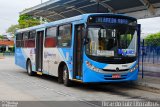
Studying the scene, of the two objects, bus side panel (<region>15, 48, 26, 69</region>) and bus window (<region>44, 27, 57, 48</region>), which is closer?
bus window (<region>44, 27, 57, 48</region>)

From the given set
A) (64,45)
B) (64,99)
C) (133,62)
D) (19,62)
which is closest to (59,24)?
(64,45)

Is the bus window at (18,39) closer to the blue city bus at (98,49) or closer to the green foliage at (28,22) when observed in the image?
the blue city bus at (98,49)

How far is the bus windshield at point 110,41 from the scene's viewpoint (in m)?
14.0

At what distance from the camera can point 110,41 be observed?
14211 millimetres

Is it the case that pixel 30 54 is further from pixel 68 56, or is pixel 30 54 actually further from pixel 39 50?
pixel 68 56

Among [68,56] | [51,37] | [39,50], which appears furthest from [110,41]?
[39,50]

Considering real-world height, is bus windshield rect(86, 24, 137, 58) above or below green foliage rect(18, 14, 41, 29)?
below

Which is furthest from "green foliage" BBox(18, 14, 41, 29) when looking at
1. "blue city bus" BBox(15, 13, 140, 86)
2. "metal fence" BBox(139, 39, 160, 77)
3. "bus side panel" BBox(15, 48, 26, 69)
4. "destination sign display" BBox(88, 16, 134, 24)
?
"destination sign display" BBox(88, 16, 134, 24)

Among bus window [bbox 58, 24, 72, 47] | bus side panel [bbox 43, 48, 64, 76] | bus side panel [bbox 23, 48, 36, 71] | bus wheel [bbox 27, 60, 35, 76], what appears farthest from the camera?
bus wheel [bbox 27, 60, 35, 76]

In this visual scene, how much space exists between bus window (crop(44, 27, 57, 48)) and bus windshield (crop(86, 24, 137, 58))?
150 inches

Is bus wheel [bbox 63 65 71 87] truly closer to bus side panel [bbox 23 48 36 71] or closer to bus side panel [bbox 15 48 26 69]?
bus side panel [bbox 23 48 36 71]

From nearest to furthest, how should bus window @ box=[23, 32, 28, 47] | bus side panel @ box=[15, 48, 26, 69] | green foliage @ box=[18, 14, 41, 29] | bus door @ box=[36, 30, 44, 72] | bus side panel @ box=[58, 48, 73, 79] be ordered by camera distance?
bus side panel @ box=[58, 48, 73, 79] → bus door @ box=[36, 30, 44, 72] → bus window @ box=[23, 32, 28, 47] → bus side panel @ box=[15, 48, 26, 69] → green foliage @ box=[18, 14, 41, 29]

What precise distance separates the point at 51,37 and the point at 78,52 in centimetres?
359

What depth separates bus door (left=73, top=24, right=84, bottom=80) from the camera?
14578 millimetres
